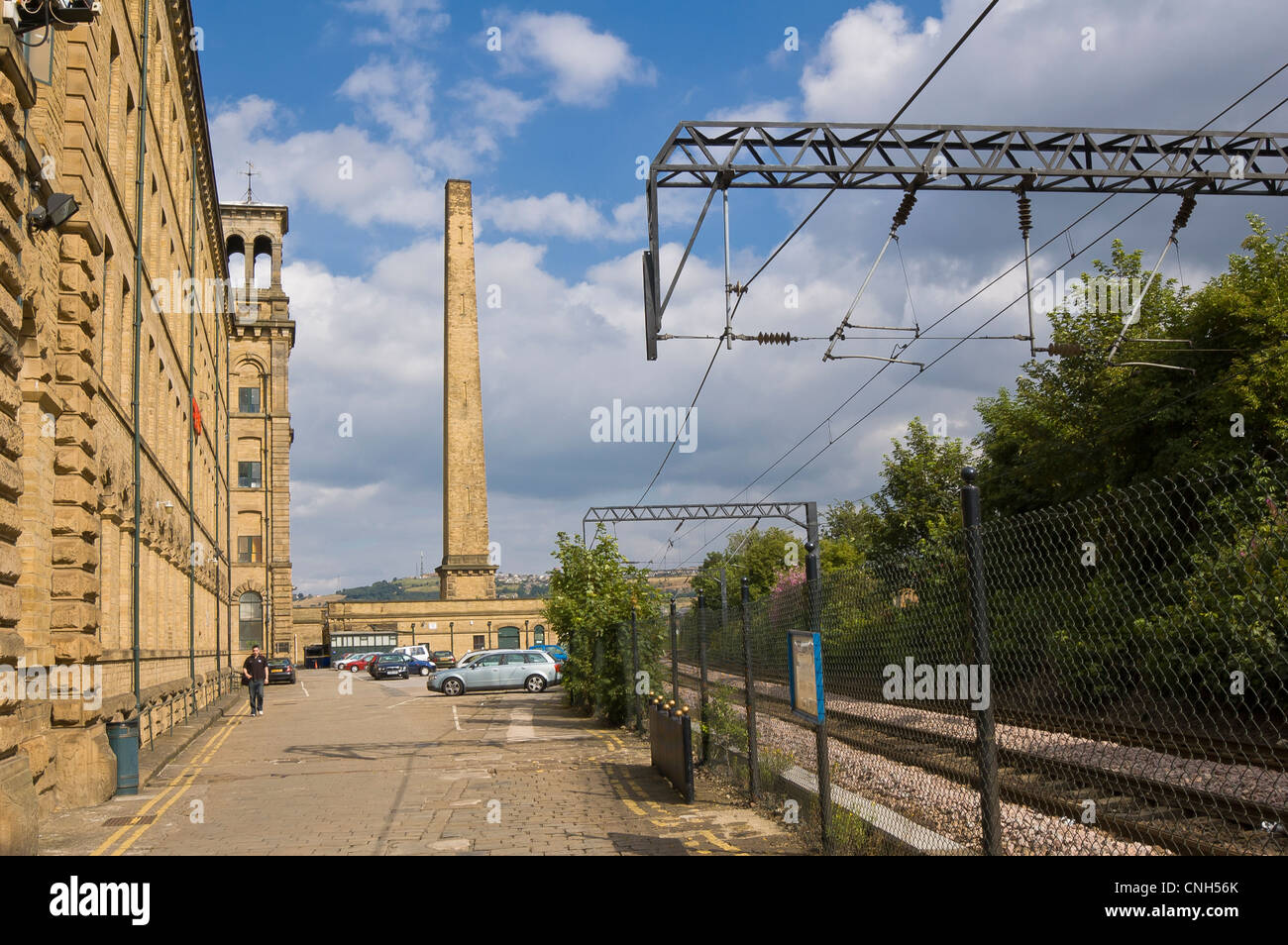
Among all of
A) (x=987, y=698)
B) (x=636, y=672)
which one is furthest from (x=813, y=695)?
(x=636, y=672)

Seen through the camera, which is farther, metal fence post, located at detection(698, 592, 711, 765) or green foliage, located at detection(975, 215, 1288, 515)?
green foliage, located at detection(975, 215, 1288, 515)

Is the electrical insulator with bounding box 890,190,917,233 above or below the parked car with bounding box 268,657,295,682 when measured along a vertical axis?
above

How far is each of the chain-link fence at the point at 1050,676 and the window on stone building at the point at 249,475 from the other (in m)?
67.4

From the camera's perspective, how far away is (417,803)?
12703 millimetres

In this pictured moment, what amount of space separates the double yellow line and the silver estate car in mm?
13627

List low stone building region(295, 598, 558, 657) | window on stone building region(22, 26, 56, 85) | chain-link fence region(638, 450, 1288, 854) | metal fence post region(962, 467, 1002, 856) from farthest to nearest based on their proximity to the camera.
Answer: low stone building region(295, 598, 558, 657)
window on stone building region(22, 26, 56, 85)
chain-link fence region(638, 450, 1288, 854)
metal fence post region(962, 467, 1002, 856)

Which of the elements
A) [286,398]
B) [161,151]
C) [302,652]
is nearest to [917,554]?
[161,151]

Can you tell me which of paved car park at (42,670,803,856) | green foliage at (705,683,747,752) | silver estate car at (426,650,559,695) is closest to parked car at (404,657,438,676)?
silver estate car at (426,650,559,695)

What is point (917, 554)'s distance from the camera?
289 inches

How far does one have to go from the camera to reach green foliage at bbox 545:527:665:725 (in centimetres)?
2144

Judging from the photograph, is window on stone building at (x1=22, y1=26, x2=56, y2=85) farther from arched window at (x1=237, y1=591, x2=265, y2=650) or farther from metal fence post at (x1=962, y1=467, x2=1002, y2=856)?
arched window at (x1=237, y1=591, x2=265, y2=650)

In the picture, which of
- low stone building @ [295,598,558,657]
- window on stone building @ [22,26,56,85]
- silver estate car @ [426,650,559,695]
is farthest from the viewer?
low stone building @ [295,598,558,657]
